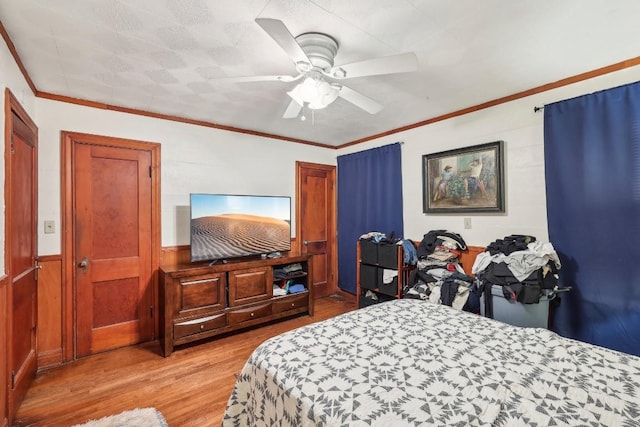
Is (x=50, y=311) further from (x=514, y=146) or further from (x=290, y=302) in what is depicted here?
(x=514, y=146)

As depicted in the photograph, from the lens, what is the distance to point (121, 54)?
6.38 ft

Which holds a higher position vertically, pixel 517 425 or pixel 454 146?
pixel 454 146

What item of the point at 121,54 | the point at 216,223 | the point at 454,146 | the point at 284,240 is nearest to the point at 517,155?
Answer: the point at 454,146

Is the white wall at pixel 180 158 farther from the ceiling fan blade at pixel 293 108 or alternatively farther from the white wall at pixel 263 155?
the ceiling fan blade at pixel 293 108

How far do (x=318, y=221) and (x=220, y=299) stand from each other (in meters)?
1.93

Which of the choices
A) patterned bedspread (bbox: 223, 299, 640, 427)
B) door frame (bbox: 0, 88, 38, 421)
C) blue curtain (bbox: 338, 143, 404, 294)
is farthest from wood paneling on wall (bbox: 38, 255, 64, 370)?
blue curtain (bbox: 338, 143, 404, 294)

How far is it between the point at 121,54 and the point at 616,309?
3.91 metres

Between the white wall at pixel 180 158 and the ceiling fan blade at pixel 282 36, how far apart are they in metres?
2.14

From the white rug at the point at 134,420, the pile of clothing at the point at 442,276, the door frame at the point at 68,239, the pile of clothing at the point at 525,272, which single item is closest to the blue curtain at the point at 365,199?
the pile of clothing at the point at 442,276

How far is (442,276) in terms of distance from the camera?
112 inches

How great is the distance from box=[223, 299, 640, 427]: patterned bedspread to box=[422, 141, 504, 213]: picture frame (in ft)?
4.90

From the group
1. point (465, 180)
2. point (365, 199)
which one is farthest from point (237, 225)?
point (465, 180)

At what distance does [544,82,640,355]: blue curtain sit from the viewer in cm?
202

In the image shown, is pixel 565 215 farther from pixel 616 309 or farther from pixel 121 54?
pixel 121 54
